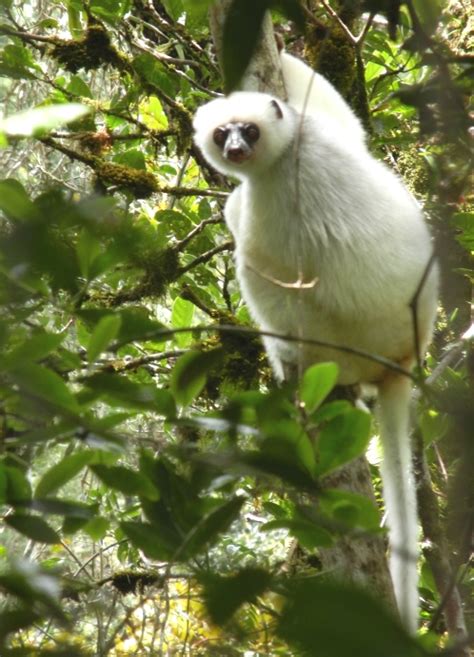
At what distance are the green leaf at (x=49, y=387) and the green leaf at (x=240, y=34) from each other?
65 centimetres

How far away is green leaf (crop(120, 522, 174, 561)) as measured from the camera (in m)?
1.63

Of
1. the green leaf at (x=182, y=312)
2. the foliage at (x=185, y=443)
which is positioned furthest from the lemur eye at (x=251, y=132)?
the green leaf at (x=182, y=312)

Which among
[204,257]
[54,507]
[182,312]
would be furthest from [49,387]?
[182,312]

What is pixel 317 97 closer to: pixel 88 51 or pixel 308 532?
pixel 88 51

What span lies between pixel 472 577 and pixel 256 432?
3781 millimetres

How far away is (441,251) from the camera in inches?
52.6

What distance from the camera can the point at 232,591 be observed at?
1041mm

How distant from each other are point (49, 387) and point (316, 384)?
21.8 inches

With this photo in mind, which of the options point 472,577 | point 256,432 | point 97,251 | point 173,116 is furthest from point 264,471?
point 173,116

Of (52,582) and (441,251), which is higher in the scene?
(441,251)

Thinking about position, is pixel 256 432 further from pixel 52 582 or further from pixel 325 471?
pixel 52 582

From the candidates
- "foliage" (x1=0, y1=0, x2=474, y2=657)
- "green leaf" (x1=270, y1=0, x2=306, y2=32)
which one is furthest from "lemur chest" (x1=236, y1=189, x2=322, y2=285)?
"green leaf" (x1=270, y1=0, x2=306, y2=32)

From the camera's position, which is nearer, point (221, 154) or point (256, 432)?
point (256, 432)

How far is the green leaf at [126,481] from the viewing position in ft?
5.62
